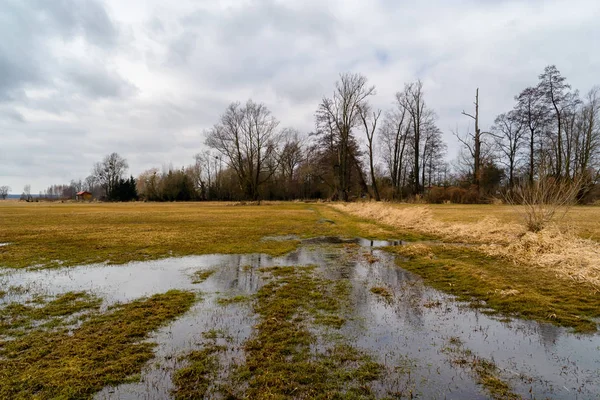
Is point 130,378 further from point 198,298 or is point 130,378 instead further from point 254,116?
point 254,116

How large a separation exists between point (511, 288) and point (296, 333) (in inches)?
170

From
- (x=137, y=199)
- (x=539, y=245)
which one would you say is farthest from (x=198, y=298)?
(x=137, y=199)

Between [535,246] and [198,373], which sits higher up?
[535,246]

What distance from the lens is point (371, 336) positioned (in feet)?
13.3

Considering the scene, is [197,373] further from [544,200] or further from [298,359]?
[544,200]

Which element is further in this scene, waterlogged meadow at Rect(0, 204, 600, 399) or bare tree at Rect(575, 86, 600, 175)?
bare tree at Rect(575, 86, 600, 175)

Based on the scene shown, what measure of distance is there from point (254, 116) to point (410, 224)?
123ft

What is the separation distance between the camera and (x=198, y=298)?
18.3 ft

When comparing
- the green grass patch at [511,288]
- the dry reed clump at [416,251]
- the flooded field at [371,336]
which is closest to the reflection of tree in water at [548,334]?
the flooded field at [371,336]

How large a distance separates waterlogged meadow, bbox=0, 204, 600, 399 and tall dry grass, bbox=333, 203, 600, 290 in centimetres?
71

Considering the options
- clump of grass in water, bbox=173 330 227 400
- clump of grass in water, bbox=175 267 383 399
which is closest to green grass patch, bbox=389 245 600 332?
clump of grass in water, bbox=175 267 383 399

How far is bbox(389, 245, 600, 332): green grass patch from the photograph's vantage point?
4695 millimetres

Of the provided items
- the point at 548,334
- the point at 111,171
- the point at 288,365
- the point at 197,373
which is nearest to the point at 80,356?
the point at 197,373

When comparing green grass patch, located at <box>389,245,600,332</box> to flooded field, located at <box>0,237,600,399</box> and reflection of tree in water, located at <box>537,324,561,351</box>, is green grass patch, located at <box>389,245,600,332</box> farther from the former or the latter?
flooded field, located at <box>0,237,600,399</box>
